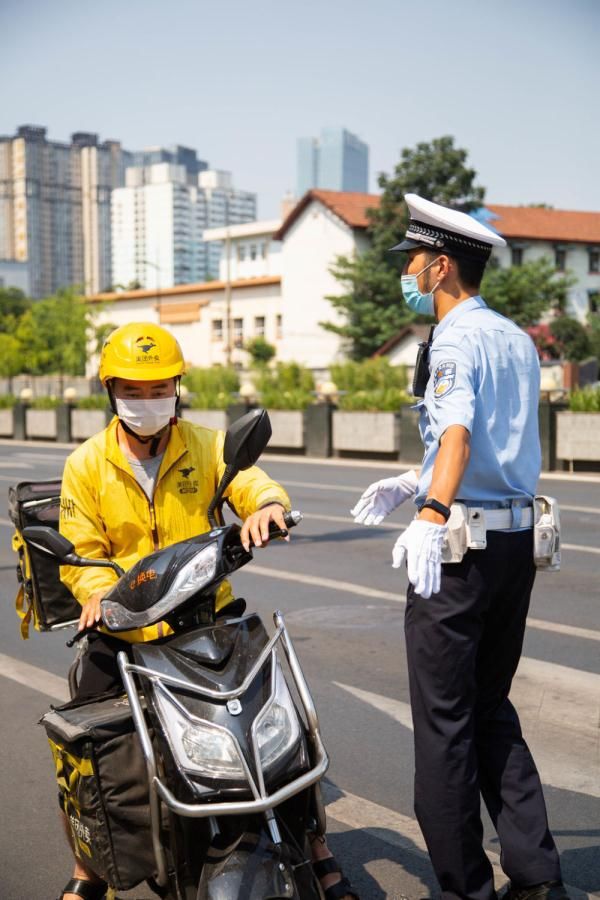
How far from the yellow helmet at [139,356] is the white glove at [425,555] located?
911 millimetres

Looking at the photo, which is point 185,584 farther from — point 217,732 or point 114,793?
point 114,793

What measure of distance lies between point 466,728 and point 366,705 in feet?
8.49

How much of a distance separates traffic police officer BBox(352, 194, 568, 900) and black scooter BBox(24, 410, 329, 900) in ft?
1.44

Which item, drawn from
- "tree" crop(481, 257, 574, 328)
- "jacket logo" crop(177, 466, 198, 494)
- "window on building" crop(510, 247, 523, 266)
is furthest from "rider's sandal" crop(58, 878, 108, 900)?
"window on building" crop(510, 247, 523, 266)

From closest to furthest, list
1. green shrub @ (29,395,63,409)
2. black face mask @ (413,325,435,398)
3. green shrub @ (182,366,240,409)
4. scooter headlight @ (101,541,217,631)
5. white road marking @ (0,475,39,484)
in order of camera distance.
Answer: scooter headlight @ (101,541,217,631), black face mask @ (413,325,435,398), white road marking @ (0,475,39,484), green shrub @ (182,366,240,409), green shrub @ (29,395,63,409)

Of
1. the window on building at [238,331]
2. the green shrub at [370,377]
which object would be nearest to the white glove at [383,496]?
the green shrub at [370,377]

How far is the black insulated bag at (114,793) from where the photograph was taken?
2926mm

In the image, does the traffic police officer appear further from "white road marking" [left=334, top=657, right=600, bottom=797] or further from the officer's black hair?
"white road marking" [left=334, top=657, right=600, bottom=797]

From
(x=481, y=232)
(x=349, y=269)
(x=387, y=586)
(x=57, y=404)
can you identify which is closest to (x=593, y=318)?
(x=349, y=269)

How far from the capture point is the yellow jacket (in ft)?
11.3

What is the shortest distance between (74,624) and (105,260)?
190 m

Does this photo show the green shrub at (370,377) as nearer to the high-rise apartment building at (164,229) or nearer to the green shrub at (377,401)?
the green shrub at (377,401)

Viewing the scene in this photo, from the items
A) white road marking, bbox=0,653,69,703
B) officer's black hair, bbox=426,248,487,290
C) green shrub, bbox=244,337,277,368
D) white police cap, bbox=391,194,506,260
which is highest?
green shrub, bbox=244,337,277,368

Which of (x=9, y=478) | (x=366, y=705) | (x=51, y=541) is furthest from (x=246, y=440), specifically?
(x=9, y=478)
